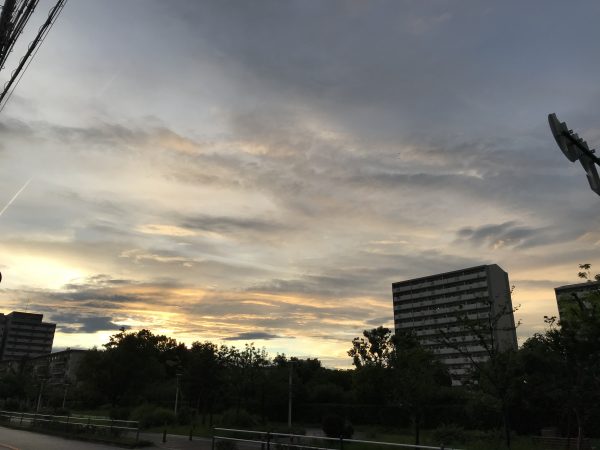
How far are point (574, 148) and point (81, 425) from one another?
1157 inches

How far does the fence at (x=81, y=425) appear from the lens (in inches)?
997

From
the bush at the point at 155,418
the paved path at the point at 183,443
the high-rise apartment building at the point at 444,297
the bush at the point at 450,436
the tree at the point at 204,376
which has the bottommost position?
the paved path at the point at 183,443

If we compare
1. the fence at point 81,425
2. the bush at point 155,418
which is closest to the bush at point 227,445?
the fence at point 81,425

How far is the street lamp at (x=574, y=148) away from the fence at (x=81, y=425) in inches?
906

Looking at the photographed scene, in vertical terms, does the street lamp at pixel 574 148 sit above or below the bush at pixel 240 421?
above

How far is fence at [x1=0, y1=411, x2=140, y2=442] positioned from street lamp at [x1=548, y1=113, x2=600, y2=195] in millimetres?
23015

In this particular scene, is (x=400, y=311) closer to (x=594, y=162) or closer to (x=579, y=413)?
(x=579, y=413)

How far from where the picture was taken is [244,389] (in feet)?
131

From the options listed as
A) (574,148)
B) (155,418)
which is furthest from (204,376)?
(574,148)

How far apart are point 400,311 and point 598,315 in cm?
12983

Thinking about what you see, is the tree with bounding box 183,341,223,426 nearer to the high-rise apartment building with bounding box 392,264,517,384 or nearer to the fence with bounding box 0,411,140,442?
the fence with bounding box 0,411,140,442

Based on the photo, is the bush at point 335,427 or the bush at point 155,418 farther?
the bush at point 155,418

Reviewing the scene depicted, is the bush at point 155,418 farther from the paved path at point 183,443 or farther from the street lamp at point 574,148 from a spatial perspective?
the street lamp at point 574,148

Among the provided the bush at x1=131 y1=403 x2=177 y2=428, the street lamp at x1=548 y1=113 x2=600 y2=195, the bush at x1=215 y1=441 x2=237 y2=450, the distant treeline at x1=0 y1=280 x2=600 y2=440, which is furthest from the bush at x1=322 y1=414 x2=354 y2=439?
the street lamp at x1=548 y1=113 x2=600 y2=195
